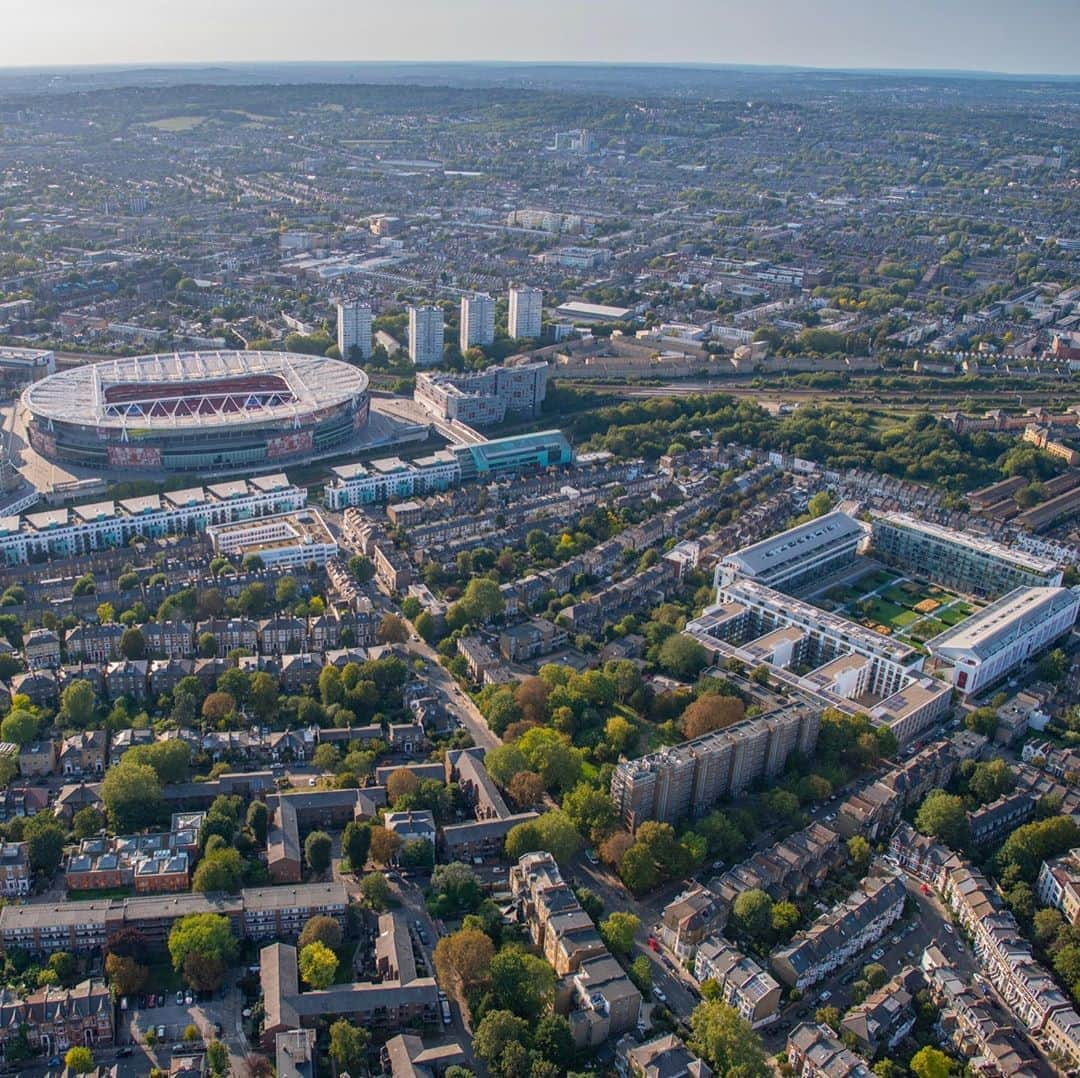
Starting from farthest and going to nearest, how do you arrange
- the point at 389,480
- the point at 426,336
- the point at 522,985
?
the point at 426,336 → the point at 389,480 → the point at 522,985

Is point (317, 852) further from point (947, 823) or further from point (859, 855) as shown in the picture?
point (947, 823)

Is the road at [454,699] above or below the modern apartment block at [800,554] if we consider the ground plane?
below

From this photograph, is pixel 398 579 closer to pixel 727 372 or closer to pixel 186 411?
pixel 186 411

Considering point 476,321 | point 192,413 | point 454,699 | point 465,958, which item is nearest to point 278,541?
point 454,699

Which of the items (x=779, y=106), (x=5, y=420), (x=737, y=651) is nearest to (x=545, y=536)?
(x=737, y=651)

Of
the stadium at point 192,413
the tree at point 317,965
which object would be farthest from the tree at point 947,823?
the stadium at point 192,413

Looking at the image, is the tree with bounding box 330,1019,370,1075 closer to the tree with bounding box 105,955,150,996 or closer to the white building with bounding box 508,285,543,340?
the tree with bounding box 105,955,150,996

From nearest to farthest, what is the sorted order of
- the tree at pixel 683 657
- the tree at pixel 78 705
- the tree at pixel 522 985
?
the tree at pixel 522 985
the tree at pixel 78 705
the tree at pixel 683 657

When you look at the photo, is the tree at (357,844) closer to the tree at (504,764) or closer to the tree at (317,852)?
the tree at (317,852)
